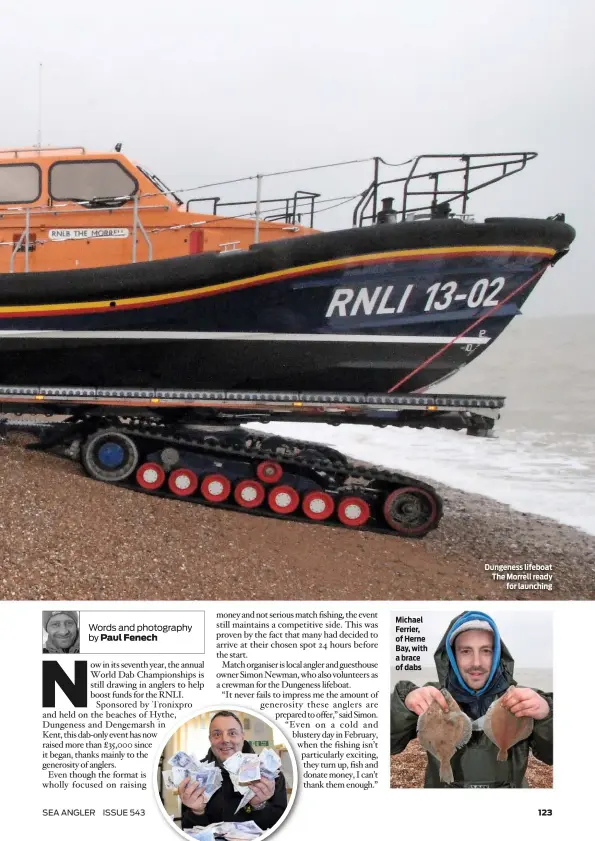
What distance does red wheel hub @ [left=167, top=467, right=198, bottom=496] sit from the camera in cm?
353

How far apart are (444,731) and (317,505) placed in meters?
1.35

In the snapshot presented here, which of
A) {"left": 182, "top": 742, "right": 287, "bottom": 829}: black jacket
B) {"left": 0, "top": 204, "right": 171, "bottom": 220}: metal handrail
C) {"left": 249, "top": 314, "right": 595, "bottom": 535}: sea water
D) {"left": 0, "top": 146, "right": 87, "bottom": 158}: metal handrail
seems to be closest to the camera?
{"left": 182, "top": 742, "right": 287, "bottom": 829}: black jacket

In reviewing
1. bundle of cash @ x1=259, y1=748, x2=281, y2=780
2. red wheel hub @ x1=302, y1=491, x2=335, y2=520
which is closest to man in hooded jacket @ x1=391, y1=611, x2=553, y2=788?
bundle of cash @ x1=259, y1=748, x2=281, y2=780

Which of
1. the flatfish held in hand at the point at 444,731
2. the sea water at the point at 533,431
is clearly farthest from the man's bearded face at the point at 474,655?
the sea water at the point at 533,431

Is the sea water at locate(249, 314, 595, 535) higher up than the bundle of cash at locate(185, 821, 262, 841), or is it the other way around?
the sea water at locate(249, 314, 595, 535)

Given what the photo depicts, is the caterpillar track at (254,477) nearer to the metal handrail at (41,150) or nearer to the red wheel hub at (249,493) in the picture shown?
the red wheel hub at (249,493)

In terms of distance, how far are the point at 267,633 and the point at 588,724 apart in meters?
1.57

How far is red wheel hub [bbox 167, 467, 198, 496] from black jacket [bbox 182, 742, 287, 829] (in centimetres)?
141

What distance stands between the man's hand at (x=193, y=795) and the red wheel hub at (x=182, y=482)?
149cm

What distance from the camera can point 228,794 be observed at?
262cm

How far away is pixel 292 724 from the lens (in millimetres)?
2729

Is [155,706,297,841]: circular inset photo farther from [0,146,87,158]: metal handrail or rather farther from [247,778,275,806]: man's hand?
[0,146,87,158]: metal handrail

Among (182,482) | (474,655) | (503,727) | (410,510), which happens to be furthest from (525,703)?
(182,482)

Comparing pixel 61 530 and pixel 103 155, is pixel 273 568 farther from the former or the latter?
pixel 103 155
